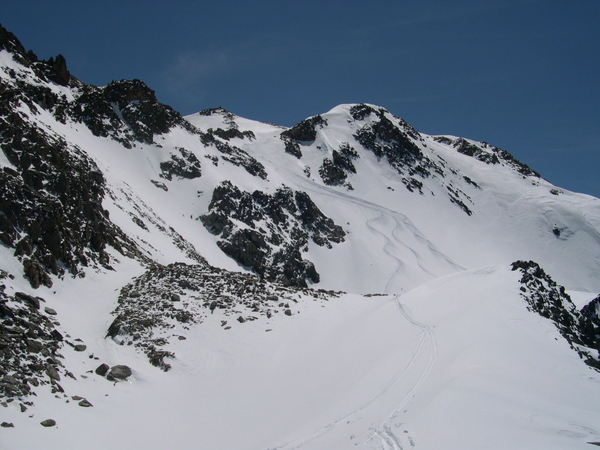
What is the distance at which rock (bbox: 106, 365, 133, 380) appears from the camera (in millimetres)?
12984

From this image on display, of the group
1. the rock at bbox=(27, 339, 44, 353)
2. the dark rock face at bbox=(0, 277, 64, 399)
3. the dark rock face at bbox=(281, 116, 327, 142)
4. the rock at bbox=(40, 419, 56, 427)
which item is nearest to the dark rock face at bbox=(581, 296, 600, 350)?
the rock at bbox=(40, 419, 56, 427)

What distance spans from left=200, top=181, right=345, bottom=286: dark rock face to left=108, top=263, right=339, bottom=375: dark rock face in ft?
93.7

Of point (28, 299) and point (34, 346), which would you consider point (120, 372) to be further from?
A: point (28, 299)

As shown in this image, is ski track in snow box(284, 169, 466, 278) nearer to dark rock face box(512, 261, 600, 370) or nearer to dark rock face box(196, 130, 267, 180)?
dark rock face box(196, 130, 267, 180)

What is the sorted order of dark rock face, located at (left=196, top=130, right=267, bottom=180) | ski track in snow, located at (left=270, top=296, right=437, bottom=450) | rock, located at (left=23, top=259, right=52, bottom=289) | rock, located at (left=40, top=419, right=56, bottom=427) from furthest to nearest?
dark rock face, located at (left=196, top=130, right=267, bottom=180)
rock, located at (left=23, top=259, right=52, bottom=289)
rock, located at (left=40, top=419, right=56, bottom=427)
ski track in snow, located at (left=270, top=296, right=437, bottom=450)

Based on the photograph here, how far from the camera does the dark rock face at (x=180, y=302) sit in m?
15.6

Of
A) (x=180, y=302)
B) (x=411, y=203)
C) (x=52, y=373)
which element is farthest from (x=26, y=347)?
(x=411, y=203)

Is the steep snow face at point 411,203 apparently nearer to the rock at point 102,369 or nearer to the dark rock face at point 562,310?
the dark rock face at point 562,310

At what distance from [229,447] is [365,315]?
12.3 meters

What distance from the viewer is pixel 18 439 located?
27.0 ft

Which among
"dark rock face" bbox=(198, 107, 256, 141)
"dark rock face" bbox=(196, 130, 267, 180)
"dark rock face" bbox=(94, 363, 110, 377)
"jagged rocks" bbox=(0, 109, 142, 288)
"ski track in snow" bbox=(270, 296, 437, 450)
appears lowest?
"ski track in snow" bbox=(270, 296, 437, 450)

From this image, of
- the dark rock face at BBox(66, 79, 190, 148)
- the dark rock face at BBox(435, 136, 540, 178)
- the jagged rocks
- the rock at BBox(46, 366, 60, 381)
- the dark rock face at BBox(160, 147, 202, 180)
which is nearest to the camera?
the rock at BBox(46, 366, 60, 381)

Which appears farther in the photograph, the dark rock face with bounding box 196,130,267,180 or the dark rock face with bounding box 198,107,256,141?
the dark rock face with bounding box 198,107,256,141

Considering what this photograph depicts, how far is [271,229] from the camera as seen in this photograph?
199ft
